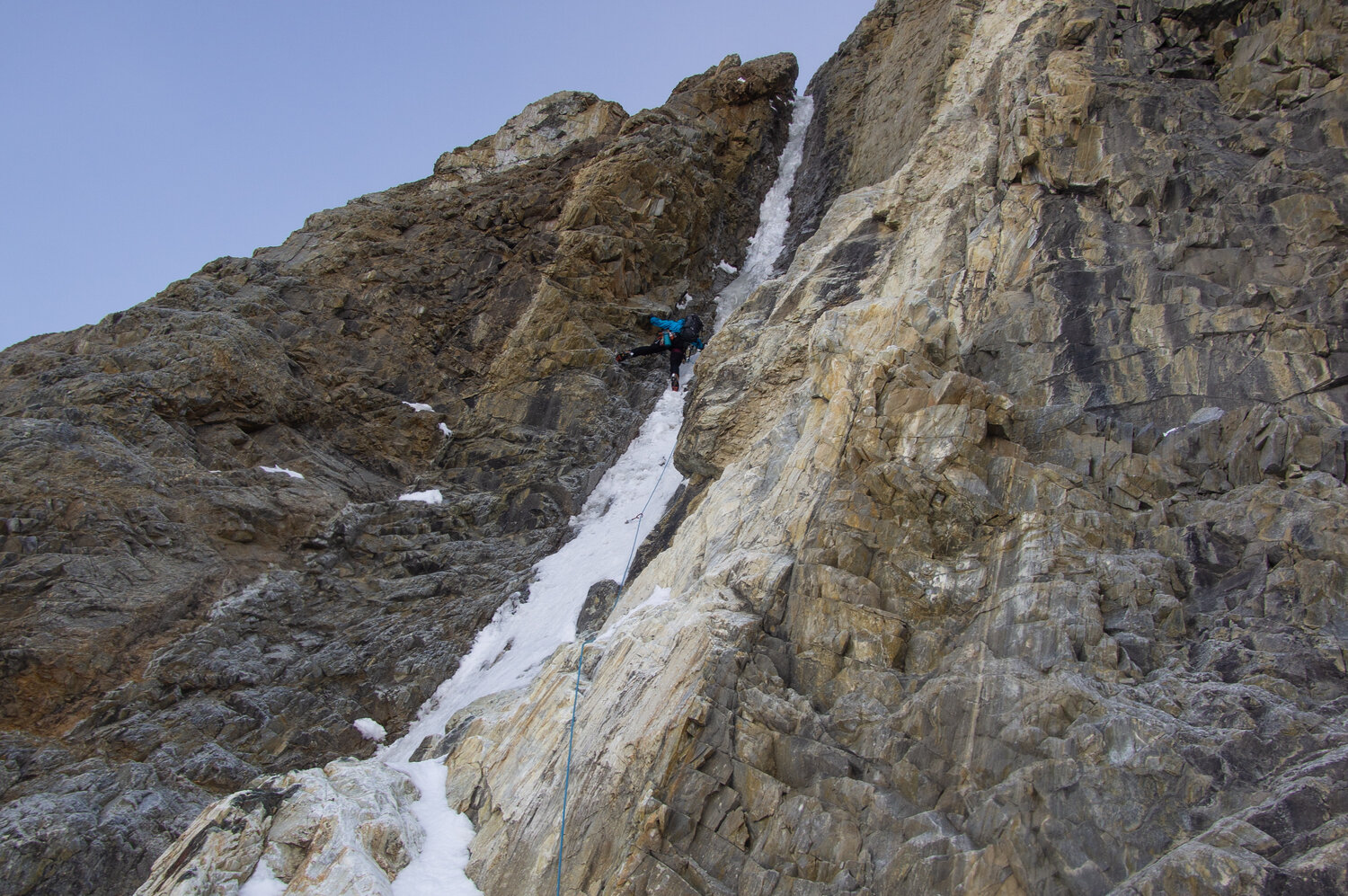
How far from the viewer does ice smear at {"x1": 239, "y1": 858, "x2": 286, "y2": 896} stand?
26.9 ft

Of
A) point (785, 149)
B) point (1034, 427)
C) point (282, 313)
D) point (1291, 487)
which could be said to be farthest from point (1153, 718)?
point (785, 149)

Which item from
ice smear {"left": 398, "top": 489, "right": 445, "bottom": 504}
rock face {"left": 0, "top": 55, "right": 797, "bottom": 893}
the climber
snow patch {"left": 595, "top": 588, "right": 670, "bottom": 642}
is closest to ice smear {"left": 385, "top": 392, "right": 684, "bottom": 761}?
rock face {"left": 0, "top": 55, "right": 797, "bottom": 893}

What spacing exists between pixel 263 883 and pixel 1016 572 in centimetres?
835

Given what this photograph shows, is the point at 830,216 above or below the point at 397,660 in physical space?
above

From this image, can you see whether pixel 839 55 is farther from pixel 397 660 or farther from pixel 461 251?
pixel 397 660

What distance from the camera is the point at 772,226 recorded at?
96.5 ft

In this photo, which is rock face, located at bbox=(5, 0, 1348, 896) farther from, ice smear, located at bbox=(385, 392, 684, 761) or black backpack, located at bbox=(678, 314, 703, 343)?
black backpack, located at bbox=(678, 314, 703, 343)

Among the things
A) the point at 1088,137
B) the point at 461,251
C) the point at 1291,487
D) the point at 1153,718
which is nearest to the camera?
the point at 1153,718

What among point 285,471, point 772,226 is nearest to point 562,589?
point 285,471

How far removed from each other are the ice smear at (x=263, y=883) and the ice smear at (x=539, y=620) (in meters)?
1.15

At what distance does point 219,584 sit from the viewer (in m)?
15.1

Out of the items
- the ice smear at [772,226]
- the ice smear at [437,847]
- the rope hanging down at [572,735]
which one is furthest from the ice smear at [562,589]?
the ice smear at [772,226]

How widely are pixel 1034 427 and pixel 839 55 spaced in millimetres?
29163

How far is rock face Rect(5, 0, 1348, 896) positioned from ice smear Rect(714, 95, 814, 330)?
987 cm
